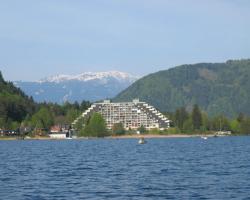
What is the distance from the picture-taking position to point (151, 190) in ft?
160

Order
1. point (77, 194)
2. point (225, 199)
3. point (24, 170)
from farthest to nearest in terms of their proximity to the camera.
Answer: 1. point (24, 170)
2. point (77, 194)
3. point (225, 199)

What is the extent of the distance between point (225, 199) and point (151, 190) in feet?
21.8

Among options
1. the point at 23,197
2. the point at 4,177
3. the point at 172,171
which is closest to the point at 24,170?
the point at 4,177

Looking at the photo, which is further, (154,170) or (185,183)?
(154,170)

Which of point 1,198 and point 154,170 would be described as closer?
point 1,198

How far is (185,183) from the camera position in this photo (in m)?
52.8

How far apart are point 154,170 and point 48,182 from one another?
48.1 ft

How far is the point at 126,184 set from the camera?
52375mm

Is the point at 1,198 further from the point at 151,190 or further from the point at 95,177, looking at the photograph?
the point at 95,177

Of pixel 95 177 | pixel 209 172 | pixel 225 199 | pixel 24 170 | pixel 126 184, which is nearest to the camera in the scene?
pixel 225 199

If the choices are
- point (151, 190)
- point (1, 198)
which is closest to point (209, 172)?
point (151, 190)

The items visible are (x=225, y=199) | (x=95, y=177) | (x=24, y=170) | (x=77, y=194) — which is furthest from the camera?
(x=24, y=170)

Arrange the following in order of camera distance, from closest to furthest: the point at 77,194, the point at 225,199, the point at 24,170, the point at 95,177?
the point at 225,199 → the point at 77,194 → the point at 95,177 → the point at 24,170

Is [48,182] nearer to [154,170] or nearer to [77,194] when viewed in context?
[77,194]
